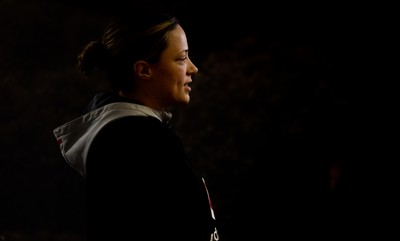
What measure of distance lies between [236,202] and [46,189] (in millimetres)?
1491

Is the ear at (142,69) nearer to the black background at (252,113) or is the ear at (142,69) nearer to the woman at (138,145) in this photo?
→ the woman at (138,145)

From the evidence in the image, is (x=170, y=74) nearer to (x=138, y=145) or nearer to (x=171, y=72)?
(x=171, y=72)

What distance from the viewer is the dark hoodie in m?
1.11

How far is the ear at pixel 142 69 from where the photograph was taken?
1.31 metres

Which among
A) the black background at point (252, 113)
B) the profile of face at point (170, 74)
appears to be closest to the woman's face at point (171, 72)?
the profile of face at point (170, 74)

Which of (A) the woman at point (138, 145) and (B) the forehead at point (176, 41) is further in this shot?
(B) the forehead at point (176, 41)

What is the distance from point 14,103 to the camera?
3100 millimetres

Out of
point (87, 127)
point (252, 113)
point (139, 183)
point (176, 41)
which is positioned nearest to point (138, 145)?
point (139, 183)

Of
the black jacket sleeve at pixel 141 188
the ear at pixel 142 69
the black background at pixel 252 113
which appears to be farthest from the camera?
the black background at pixel 252 113

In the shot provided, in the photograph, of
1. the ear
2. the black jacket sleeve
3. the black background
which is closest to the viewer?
the black jacket sleeve

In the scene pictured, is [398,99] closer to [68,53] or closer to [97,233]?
[68,53]

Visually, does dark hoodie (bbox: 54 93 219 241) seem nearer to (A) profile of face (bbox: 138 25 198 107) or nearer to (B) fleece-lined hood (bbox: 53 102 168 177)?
(B) fleece-lined hood (bbox: 53 102 168 177)

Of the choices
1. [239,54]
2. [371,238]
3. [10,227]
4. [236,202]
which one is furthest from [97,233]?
[239,54]

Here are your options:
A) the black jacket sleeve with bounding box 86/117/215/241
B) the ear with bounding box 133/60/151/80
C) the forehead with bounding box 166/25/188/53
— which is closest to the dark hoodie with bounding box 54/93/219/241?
the black jacket sleeve with bounding box 86/117/215/241
